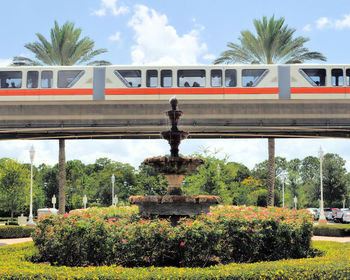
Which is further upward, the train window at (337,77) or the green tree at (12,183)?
the train window at (337,77)

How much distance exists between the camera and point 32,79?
83.2 feet

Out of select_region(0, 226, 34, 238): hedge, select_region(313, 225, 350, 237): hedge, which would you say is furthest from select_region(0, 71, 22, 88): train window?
select_region(313, 225, 350, 237): hedge

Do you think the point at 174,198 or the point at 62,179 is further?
the point at 62,179

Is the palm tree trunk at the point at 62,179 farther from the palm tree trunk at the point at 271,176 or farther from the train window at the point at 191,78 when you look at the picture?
the palm tree trunk at the point at 271,176

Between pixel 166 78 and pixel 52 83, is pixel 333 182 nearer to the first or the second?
pixel 166 78

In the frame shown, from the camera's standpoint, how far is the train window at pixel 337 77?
82.1ft

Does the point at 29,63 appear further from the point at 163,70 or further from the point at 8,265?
the point at 8,265

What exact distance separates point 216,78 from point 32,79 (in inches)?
443

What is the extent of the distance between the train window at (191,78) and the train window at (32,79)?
342 inches

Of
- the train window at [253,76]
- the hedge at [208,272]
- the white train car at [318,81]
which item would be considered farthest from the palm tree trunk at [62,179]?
the hedge at [208,272]

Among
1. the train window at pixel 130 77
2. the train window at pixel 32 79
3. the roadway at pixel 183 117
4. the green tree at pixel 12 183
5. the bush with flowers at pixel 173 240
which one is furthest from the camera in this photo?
the green tree at pixel 12 183

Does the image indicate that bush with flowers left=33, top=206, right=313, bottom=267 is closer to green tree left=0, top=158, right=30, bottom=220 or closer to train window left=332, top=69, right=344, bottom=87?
train window left=332, top=69, right=344, bottom=87

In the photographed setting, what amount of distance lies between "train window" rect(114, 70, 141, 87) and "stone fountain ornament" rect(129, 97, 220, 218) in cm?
1407

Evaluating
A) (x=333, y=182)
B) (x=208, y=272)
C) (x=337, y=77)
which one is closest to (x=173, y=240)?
(x=208, y=272)
